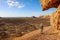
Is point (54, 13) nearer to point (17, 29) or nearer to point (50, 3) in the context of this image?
point (50, 3)

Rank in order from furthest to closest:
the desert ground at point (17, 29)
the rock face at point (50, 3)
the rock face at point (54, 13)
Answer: the desert ground at point (17, 29), the rock face at point (50, 3), the rock face at point (54, 13)

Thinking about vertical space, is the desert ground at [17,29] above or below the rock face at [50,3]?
below

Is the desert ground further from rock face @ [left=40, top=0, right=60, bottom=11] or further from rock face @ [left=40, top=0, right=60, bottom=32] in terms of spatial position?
rock face @ [left=40, top=0, right=60, bottom=11]

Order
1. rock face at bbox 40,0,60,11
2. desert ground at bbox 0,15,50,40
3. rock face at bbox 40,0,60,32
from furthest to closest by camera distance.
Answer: desert ground at bbox 0,15,50,40 → rock face at bbox 40,0,60,11 → rock face at bbox 40,0,60,32

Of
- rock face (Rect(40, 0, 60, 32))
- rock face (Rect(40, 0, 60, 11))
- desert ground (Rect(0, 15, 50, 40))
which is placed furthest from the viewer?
desert ground (Rect(0, 15, 50, 40))

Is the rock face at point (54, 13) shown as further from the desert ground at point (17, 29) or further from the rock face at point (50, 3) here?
the desert ground at point (17, 29)

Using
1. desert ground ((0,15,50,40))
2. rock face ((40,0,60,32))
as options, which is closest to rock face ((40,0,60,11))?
rock face ((40,0,60,32))

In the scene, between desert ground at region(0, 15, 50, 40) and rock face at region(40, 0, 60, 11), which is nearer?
rock face at region(40, 0, 60, 11)

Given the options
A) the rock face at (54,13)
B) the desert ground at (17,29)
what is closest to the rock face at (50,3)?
the rock face at (54,13)

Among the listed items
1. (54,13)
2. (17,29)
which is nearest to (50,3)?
(54,13)

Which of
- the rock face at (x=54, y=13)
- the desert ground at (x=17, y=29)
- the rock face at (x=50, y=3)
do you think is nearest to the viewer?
the rock face at (x=54, y=13)

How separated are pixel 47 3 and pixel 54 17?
2.79 meters

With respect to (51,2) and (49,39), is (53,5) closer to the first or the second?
(51,2)

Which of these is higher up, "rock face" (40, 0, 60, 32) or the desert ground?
"rock face" (40, 0, 60, 32)
